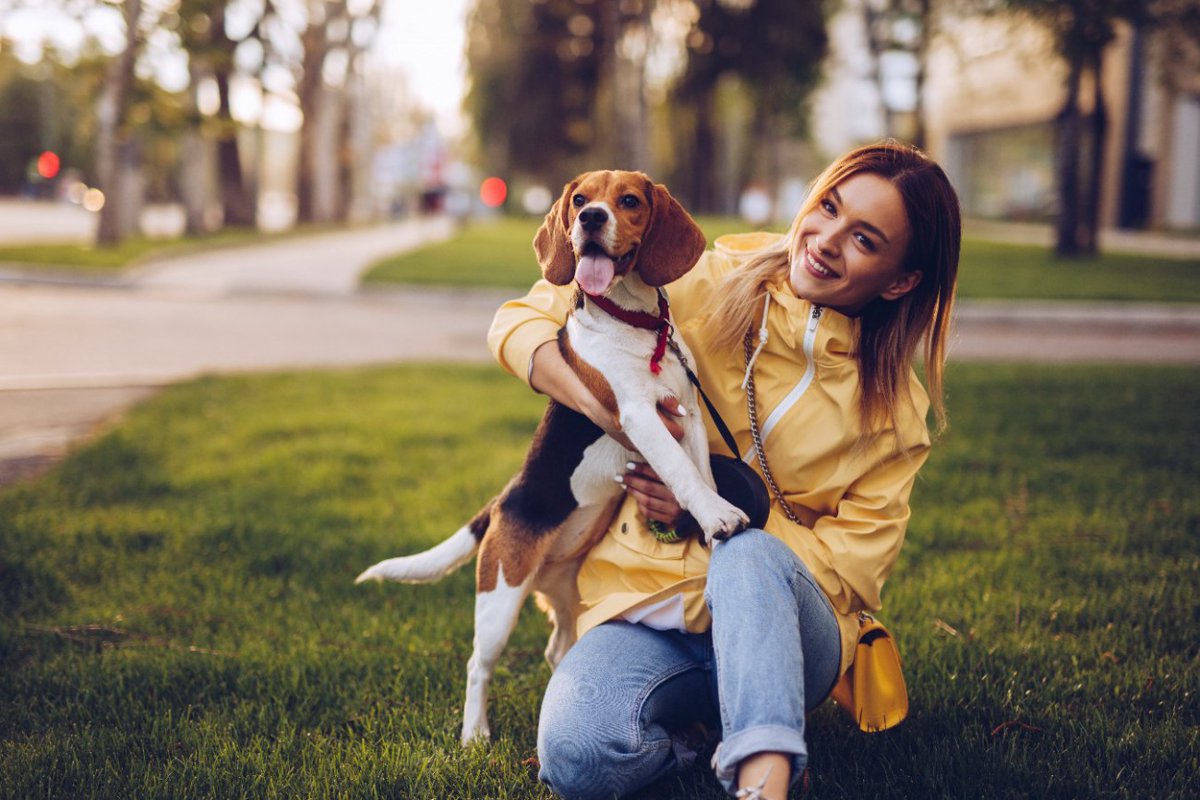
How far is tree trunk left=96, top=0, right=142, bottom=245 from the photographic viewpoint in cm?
1680

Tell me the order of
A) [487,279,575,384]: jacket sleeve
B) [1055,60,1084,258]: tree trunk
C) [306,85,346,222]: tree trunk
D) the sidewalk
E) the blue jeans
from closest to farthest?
1. the blue jeans
2. [487,279,575,384]: jacket sleeve
3. [1055,60,1084,258]: tree trunk
4. the sidewalk
5. [306,85,346,222]: tree trunk

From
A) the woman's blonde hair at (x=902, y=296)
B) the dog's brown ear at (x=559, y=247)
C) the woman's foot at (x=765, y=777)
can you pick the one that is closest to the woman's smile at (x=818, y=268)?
the woman's blonde hair at (x=902, y=296)

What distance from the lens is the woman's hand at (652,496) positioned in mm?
2750

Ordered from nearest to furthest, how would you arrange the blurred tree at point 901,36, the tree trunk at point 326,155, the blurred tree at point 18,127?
the blurred tree at point 901,36 → the tree trunk at point 326,155 → the blurred tree at point 18,127

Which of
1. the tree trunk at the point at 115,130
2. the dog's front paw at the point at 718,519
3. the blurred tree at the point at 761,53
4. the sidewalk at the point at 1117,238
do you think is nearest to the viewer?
the dog's front paw at the point at 718,519

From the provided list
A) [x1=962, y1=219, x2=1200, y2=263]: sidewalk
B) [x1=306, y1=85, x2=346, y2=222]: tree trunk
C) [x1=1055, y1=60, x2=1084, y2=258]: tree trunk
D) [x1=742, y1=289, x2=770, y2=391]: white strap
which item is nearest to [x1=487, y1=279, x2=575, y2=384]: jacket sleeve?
[x1=742, y1=289, x2=770, y2=391]: white strap

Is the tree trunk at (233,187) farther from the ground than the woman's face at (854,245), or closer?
farther from the ground

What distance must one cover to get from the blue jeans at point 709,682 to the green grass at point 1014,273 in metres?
12.1

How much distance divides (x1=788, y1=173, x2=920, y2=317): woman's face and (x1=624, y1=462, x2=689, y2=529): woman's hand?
0.66 m

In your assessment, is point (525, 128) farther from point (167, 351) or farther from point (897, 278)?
point (897, 278)

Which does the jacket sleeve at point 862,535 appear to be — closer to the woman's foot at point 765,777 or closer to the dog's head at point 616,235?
the woman's foot at point 765,777

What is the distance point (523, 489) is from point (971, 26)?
18997 millimetres

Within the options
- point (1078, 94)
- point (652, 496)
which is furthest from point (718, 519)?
point (1078, 94)

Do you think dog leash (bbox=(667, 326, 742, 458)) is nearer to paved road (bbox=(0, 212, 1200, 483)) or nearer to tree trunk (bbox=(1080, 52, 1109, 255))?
paved road (bbox=(0, 212, 1200, 483))
